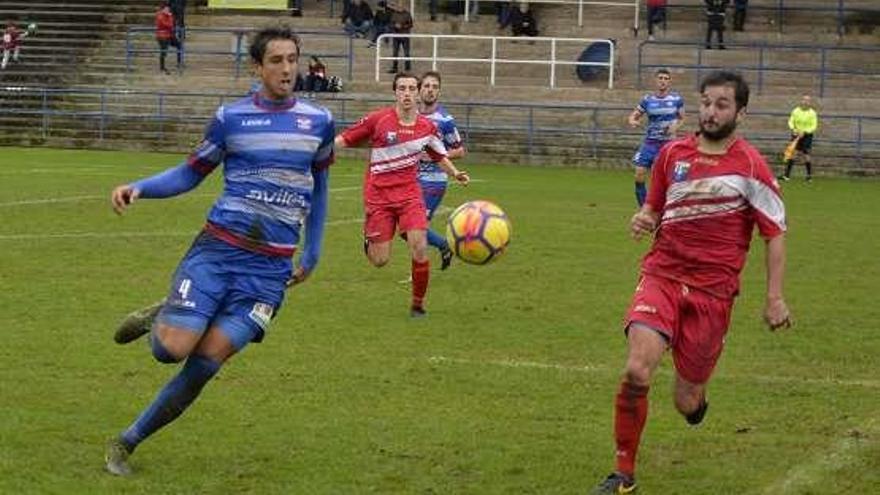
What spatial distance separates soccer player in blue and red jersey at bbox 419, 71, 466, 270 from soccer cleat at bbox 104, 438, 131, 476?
8.31m

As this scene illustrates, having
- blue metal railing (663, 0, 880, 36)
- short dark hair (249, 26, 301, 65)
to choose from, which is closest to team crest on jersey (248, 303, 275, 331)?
short dark hair (249, 26, 301, 65)

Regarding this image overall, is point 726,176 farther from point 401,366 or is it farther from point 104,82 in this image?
point 104,82

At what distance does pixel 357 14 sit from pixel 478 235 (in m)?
34.2

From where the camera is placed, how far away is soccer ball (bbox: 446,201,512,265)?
1373cm

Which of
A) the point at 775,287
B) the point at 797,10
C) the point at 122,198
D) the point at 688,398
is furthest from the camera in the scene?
the point at 797,10

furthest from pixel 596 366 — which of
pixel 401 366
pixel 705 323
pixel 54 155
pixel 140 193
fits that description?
pixel 54 155

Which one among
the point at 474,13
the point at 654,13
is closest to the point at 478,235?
the point at 654,13

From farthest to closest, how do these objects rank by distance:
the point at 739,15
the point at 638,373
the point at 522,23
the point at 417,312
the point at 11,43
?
the point at 11,43 < the point at 739,15 < the point at 522,23 < the point at 417,312 < the point at 638,373

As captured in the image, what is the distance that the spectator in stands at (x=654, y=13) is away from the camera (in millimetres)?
45531

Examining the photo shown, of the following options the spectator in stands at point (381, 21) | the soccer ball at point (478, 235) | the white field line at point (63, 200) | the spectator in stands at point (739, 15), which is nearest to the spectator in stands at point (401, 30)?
the spectator in stands at point (381, 21)

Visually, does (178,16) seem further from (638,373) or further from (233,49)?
(638,373)

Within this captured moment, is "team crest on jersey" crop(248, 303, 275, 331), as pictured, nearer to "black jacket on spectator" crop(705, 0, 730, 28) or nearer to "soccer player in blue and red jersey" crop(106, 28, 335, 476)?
"soccer player in blue and red jersey" crop(106, 28, 335, 476)

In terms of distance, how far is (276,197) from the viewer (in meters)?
8.84

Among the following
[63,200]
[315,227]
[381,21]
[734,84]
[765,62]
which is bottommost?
[63,200]
